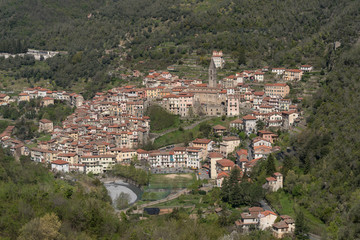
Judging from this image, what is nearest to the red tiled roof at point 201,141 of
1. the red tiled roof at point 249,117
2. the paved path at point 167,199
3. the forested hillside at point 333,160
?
the red tiled roof at point 249,117

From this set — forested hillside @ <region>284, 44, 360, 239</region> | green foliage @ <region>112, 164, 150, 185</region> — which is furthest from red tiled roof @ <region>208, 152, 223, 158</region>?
forested hillside @ <region>284, 44, 360, 239</region>

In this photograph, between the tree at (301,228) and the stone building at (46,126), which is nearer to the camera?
the tree at (301,228)

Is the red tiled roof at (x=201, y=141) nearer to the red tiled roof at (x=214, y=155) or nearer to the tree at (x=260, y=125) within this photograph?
the red tiled roof at (x=214, y=155)

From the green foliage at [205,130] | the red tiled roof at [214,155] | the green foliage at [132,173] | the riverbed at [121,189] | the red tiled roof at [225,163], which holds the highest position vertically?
the green foliage at [205,130]

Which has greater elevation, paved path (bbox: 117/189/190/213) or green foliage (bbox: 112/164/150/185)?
green foliage (bbox: 112/164/150/185)

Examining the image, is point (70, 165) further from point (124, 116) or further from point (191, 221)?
point (191, 221)

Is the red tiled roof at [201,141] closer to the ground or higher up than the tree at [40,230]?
higher up

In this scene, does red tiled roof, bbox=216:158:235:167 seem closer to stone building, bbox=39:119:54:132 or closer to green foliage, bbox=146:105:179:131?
green foliage, bbox=146:105:179:131
